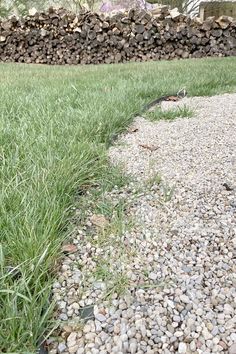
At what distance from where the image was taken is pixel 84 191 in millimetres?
1419

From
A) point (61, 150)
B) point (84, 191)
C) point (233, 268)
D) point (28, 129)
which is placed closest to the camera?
point (233, 268)

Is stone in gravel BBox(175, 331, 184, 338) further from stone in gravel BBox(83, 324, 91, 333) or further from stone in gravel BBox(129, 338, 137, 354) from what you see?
stone in gravel BBox(83, 324, 91, 333)

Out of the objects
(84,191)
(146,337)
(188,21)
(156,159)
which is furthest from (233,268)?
(188,21)

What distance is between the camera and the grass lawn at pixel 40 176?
0.81 m

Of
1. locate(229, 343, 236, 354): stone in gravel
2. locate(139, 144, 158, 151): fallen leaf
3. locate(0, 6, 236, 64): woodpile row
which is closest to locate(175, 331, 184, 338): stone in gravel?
locate(229, 343, 236, 354): stone in gravel

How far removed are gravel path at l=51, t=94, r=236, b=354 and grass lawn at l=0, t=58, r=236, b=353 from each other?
83mm

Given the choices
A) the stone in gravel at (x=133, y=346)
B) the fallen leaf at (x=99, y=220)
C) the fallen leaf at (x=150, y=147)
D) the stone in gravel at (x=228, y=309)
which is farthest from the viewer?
the fallen leaf at (x=150, y=147)

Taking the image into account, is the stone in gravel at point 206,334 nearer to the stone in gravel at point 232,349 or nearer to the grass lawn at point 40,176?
the stone in gravel at point 232,349

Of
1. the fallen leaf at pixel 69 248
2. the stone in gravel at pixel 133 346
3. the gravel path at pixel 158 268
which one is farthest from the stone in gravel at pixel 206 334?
the fallen leaf at pixel 69 248

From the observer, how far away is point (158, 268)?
102cm

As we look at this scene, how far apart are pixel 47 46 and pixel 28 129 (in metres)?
5.91

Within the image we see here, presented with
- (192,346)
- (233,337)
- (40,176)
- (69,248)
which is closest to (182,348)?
(192,346)

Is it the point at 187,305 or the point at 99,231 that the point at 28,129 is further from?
the point at 187,305

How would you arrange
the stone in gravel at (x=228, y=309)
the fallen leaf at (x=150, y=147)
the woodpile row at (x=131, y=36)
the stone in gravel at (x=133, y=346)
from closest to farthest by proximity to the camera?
1. the stone in gravel at (x=133, y=346)
2. the stone in gravel at (x=228, y=309)
3. the fallen leaf at (x=150, y=147)
4. the woodpile row at (x=131, y=36)
